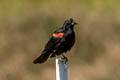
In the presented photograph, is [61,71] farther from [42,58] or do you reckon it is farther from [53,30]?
[53,30]

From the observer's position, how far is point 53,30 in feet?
44.7

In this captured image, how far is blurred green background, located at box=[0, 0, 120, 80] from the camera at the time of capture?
1207 cm

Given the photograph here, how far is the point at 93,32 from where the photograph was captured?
1345 cm

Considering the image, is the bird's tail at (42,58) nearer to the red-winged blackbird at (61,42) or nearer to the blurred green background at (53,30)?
the red-winged blackbird at (61,42)

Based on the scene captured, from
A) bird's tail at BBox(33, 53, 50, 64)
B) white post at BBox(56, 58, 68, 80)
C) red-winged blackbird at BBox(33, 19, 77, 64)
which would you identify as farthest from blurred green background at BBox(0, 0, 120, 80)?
white post at BBox(56, 58, 68, 80)

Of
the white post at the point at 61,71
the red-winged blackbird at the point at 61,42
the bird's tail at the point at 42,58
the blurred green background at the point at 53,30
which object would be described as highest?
the blurred green background at the point at 53,30

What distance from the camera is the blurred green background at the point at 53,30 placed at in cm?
1207

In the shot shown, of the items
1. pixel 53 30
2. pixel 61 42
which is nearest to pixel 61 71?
pixel 61 42

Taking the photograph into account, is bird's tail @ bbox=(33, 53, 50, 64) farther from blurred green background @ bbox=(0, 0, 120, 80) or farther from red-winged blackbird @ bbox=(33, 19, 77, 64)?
blurred green background @ bbox=(0, 0, 120, 80)

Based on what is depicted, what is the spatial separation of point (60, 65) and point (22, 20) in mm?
6937

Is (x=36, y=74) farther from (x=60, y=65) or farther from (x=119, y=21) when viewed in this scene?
(x=60, y=65)

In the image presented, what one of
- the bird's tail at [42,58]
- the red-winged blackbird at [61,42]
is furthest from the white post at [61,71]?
the red-winged blackbird at [61,42]

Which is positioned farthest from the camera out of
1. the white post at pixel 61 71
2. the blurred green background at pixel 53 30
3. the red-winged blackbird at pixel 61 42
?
the blurred green background at pixel 53 30

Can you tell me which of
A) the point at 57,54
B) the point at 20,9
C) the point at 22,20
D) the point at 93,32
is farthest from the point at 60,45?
the point at 20,9
